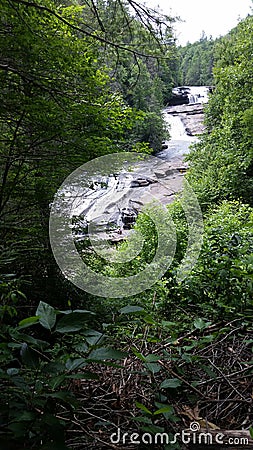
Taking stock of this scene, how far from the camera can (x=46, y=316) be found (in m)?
0.77

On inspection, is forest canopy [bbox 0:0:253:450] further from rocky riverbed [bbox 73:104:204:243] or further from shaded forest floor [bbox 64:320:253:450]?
rocky riverbed [bbox 73:104:204:243]

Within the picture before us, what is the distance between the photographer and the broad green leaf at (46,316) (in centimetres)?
74

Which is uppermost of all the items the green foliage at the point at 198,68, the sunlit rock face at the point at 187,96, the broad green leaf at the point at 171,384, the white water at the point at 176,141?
the green foliage at the point at 198,68

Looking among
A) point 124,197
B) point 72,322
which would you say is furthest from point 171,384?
point 124,197

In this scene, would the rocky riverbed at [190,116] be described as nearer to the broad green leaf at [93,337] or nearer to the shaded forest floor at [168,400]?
the shaded forest floor at [168,400]

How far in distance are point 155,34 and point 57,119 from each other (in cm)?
97

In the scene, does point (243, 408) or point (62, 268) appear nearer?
point (243, 408)

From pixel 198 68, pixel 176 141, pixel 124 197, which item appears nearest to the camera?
pixel 124 197

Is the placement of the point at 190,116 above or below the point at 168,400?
above

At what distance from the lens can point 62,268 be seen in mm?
3176

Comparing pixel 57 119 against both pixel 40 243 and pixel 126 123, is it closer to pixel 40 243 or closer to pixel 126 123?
pixel 126 123

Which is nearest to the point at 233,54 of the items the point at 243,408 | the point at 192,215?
the point at 192,215

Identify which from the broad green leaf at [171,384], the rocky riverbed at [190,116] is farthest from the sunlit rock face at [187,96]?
the broad green leaf at [171,384]

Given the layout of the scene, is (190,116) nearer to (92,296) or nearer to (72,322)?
(92,296)
